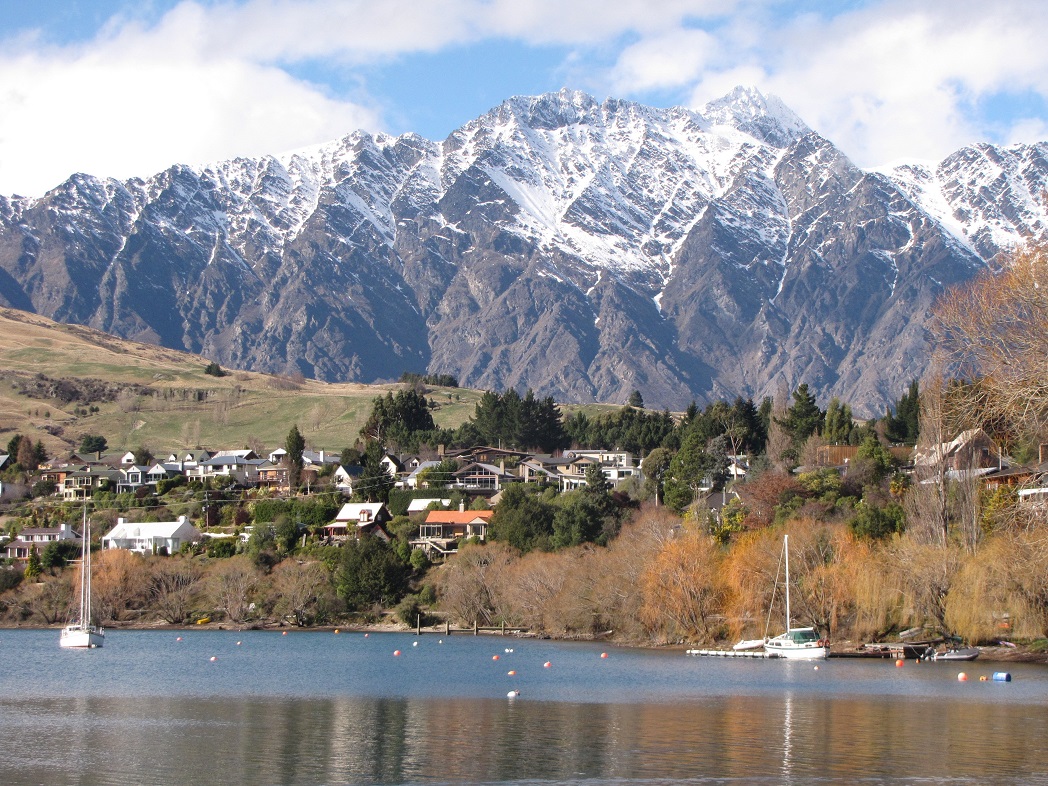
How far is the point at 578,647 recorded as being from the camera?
103m

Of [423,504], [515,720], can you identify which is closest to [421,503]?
[423,504]

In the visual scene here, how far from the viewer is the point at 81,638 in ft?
347

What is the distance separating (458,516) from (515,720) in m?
88.0

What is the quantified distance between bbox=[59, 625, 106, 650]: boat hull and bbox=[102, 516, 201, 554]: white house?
143ft

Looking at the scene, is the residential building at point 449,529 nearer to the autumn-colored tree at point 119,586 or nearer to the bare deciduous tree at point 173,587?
the bare deciduous tree at point 173,587

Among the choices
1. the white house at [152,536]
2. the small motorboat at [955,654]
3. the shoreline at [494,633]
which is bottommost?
the shoreline at [494,633]

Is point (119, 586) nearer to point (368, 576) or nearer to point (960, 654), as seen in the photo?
point (368, 576)

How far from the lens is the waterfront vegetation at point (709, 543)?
246ft

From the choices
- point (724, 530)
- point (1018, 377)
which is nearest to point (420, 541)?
point (724, 530)

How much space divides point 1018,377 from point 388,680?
151 ft

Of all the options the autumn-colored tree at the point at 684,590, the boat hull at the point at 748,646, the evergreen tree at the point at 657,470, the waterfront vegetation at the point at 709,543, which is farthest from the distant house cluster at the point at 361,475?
the boat hull at the point at 748,646

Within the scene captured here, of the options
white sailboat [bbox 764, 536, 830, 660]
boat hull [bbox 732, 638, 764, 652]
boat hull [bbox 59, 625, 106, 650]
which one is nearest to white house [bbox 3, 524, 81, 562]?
boat hull [bbox 59, 625, 106, 650]

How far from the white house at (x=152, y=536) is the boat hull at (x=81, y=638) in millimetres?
43707

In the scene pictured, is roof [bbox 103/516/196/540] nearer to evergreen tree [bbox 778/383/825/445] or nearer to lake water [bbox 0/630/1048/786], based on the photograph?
lake water [bbox 0/630/1048/786]
